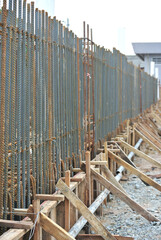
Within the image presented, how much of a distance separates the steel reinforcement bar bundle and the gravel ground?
4.14 ft

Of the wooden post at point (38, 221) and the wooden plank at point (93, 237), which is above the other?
the wooden post at point (38, 221)

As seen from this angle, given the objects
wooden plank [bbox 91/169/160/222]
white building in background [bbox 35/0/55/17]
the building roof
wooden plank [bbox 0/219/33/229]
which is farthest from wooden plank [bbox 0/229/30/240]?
the building roof

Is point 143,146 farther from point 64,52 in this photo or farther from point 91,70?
point 64,52

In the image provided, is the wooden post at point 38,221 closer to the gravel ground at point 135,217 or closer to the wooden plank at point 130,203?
the wooden plank at point 130,203

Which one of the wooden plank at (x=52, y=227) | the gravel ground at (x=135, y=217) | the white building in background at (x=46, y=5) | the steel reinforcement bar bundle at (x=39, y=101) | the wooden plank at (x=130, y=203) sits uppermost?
the white building in background at (x=46, y=5)

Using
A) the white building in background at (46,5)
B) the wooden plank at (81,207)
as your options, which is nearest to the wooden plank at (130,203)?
the wooden plank at (81,207)

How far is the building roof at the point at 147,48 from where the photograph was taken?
110ft

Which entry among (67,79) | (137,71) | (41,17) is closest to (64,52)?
(67,79)

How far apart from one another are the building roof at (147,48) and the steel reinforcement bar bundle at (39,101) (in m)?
25.9

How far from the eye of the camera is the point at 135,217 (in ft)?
23.6

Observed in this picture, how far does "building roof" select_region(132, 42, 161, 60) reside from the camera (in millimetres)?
33531

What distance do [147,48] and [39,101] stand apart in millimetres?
30259

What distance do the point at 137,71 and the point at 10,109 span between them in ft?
47.3

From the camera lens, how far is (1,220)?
3.94 m
